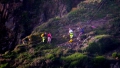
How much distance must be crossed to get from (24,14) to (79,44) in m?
12.4

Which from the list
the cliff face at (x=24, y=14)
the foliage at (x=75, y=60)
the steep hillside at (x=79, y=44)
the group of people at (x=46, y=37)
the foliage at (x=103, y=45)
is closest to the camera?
the foliage at (x=75, y=60)

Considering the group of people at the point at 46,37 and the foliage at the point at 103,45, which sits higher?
the group of people at the point at 46,37

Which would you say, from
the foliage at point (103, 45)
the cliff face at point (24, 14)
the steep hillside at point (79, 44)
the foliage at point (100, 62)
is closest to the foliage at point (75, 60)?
the steep hillside at point (79, 44)

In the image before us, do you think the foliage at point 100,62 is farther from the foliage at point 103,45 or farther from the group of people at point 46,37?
the group of people at point 46,37

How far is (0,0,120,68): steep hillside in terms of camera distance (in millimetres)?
18377

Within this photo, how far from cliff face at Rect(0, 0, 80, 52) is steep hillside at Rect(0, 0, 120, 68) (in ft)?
11.5

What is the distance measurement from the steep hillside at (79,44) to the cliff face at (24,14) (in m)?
3.52

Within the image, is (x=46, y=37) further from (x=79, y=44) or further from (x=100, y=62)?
(x=100, y=62)

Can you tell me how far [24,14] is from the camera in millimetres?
30203

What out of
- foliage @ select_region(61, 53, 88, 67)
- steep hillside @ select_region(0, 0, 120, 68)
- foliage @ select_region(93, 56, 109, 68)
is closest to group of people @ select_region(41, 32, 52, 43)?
steep hillside @ select_region(0, 0, 120, 68)

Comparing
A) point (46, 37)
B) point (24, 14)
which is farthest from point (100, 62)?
point (24, 14)

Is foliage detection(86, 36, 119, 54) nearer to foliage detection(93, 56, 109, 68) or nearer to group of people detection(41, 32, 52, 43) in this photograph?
foliage detection(93, 56, 109, 68)

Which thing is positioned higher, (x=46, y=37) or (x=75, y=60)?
(x=46, y=37)

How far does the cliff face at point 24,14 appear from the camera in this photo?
28.8m
